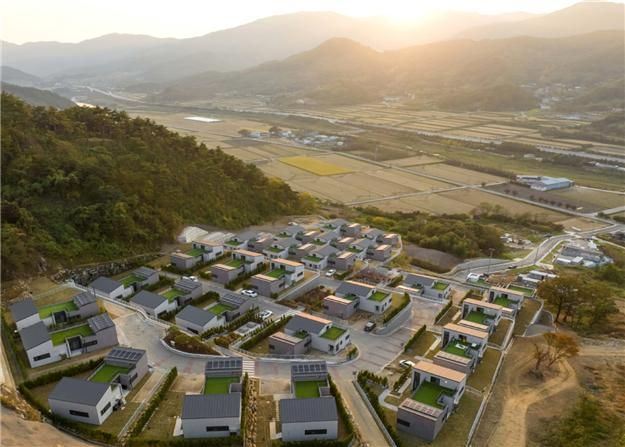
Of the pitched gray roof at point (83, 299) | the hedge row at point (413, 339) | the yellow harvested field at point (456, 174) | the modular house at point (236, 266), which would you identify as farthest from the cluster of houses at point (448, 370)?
the yellow harvested field at point (456, 174)

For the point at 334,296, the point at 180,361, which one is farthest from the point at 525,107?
the point at 180,361

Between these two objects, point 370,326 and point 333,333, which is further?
point 370,326

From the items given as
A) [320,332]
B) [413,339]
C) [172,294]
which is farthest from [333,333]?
[172,294]

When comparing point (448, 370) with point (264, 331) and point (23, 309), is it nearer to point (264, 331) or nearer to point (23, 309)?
point (264, 331)

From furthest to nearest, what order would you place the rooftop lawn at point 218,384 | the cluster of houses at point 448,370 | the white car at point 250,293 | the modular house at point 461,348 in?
1. the white car at point 250,293
2. the modular house at point 461,348
3. the rooftop lawn at point 218,384
4. the cluster of houses at point 448,370

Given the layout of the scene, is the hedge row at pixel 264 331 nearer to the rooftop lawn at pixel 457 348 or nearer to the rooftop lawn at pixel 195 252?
the rooftop lawn at pixel 457 348

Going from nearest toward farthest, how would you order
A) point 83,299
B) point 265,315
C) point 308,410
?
point 308,410
point 83,299
point 265,315
